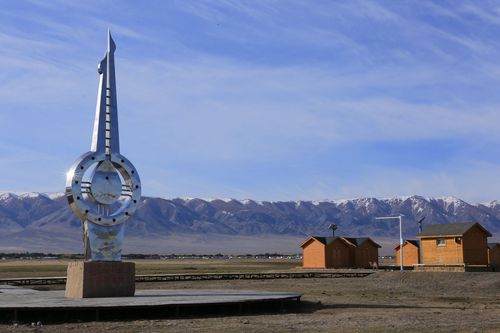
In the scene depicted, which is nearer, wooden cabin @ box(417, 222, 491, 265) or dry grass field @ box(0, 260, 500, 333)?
dry grass field @ box(0, 260, 500, 333)

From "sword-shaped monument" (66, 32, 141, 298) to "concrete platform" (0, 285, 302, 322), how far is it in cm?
112

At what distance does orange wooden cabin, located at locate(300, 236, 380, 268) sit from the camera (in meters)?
84.9

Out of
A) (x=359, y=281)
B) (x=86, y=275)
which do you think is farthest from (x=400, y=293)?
(x=86, y=275)

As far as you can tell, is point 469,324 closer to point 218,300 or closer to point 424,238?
point 218,300

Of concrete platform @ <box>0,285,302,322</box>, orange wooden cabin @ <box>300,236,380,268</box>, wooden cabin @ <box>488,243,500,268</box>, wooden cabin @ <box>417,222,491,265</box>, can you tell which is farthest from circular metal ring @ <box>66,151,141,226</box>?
wooden cabin @ <box>488,243,500,268</box>

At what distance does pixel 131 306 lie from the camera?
1136 inches

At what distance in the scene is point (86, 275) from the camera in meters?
32.8

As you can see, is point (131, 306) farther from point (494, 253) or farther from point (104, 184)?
point (494, 253)

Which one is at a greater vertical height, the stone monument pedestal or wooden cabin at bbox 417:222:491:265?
wooden cabin at bbox 417:222:491:265

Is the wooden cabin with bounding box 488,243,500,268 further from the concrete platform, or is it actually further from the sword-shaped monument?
the sword-shaped monument

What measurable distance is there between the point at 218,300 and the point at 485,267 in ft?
128

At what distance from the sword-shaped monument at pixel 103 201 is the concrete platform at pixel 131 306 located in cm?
112

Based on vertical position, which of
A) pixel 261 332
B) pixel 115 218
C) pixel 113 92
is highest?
pixel 113 92

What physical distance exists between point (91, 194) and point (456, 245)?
1566 inches
